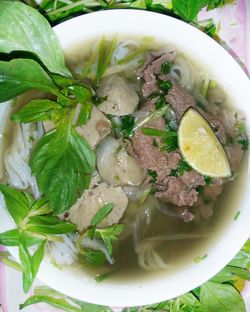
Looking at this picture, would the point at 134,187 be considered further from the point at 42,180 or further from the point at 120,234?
the point at 42,180

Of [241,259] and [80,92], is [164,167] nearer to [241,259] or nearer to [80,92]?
[80,92]

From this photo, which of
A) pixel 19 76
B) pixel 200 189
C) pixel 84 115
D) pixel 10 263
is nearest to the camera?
pixel 19 76

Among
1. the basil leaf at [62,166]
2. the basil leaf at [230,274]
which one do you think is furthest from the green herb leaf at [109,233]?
the basil leaf at [230,274]

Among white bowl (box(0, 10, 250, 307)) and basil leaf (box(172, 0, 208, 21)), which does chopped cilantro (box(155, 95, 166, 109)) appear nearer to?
white bowl (box(0, 10, 250, 307))

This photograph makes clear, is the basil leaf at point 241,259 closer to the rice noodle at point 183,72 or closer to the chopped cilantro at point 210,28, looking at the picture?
the rice noodle at point 183,72

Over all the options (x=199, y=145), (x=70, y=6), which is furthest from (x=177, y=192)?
(x=70, y=6)

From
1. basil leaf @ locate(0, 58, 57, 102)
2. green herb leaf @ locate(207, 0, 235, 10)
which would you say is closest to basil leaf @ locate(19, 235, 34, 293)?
basil leaf @ locate(0, 58, 57, 102)

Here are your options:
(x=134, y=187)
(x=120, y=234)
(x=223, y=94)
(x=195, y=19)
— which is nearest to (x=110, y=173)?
(x=134, y=187)
